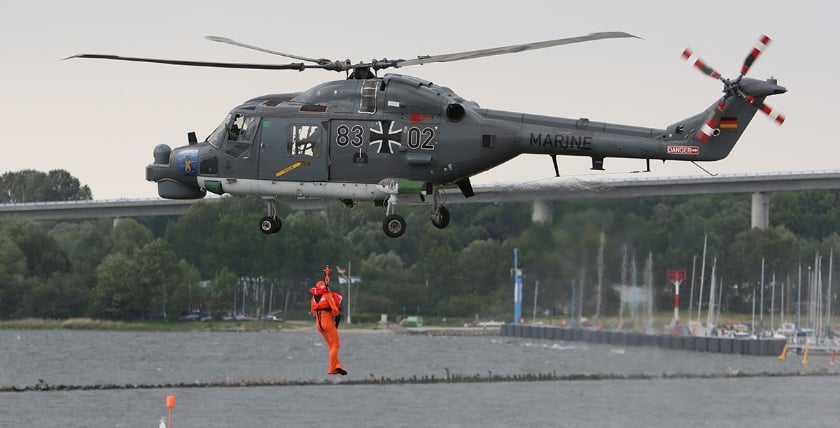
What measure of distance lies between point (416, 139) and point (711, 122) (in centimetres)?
734

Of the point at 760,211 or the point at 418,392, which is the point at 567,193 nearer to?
the point at 760,211

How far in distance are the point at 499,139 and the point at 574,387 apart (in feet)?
424

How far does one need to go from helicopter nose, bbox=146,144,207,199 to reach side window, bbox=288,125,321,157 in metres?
3.21

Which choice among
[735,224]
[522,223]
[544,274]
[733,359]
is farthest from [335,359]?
[733,359]

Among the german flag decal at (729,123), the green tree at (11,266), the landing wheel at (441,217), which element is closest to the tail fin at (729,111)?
the german flag decal at (729,123)

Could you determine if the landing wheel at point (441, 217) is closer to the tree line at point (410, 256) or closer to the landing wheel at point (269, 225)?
the landing wheel at point (269, 225)

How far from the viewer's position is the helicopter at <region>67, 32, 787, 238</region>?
1598 inches

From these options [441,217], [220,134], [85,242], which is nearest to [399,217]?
[441,217]

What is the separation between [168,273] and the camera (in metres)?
178

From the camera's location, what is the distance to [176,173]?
43719mm

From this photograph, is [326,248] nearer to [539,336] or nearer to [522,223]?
[539,336]

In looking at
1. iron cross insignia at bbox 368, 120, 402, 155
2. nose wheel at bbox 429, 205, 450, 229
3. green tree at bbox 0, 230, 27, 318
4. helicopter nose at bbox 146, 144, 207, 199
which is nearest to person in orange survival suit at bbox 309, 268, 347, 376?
nose wheel at bbox 429, 205, 450, 229

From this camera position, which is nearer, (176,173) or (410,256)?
(176,173)

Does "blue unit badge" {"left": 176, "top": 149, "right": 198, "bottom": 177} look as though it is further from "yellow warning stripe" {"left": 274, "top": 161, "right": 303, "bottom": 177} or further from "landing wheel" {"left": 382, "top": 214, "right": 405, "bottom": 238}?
"landing wheel" {"left": 382, "top": 214, "right": 405, "bottom": 238}
